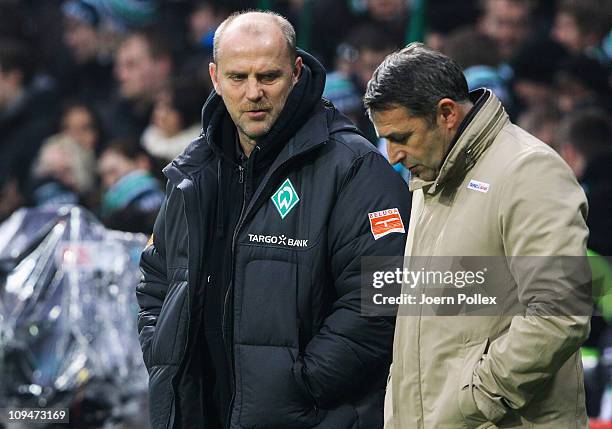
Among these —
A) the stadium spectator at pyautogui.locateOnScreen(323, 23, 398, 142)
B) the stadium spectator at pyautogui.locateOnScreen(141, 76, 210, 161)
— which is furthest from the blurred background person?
the stadium spectator at pyautogui.locateOnScreen(323, 23, 398, 142)

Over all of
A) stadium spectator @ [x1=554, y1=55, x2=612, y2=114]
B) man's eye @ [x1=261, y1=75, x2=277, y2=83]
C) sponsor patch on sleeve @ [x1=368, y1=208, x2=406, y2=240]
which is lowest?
stadium spectator @ [x1=554, y1=55, x2=612, y2=114]

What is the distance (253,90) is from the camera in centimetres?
314

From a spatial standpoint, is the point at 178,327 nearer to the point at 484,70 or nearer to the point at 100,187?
the point at 484,70

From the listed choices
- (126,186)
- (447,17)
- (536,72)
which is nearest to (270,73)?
(536,72)

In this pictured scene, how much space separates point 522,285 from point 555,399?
0.27 m

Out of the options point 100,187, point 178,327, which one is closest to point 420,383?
point 178,327

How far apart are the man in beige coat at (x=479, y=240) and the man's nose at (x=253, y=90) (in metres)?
0.42

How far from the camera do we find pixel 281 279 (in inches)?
119

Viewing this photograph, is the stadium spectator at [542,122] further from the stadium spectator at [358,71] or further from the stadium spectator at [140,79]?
the stadium spectator at [140,79]

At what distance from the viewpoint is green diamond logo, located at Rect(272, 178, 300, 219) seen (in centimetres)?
310

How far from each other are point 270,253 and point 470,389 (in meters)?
0.69

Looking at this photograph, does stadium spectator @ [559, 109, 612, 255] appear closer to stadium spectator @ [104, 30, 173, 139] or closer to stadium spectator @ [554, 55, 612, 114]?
stadium spectator @ [554, 55, 612, 114]

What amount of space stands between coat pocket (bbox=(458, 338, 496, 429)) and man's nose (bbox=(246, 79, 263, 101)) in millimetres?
914

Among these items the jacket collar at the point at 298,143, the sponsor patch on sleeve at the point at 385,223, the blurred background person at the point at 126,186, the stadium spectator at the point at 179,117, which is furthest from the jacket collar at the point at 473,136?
the stadium spectator at the point at 179,117
